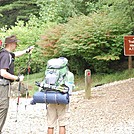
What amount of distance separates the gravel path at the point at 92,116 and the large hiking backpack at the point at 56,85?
6.05ft

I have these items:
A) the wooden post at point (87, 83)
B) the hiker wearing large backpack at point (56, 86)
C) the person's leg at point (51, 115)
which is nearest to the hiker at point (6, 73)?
the hiker wearing large backpack at point (56, 86)

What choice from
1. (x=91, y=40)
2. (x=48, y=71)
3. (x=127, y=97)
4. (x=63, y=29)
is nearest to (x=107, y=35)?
(x=91, y=40)

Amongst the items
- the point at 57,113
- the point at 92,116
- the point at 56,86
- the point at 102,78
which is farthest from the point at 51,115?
the point at 102,78

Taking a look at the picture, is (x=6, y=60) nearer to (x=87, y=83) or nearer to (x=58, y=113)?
(x=58, y=113)

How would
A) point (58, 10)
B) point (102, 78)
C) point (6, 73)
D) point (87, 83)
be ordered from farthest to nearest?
point (58, 10), point (102, 78), point (87, 83), point (6, 73)

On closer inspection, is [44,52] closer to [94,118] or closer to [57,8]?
[57,8]

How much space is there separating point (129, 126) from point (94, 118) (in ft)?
3.82

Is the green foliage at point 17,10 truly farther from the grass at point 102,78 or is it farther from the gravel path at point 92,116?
the gravel path at point 92,116

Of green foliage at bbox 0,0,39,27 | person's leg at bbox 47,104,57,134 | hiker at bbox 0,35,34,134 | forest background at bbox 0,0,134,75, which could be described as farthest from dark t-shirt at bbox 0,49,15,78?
green foliage at bbox 0,0,39,27

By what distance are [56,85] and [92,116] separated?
335 cm

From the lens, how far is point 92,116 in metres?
8.61

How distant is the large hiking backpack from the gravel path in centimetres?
184

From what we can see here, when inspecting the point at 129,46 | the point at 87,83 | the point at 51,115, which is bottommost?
the point at 51,115

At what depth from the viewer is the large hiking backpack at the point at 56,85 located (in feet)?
17.7
